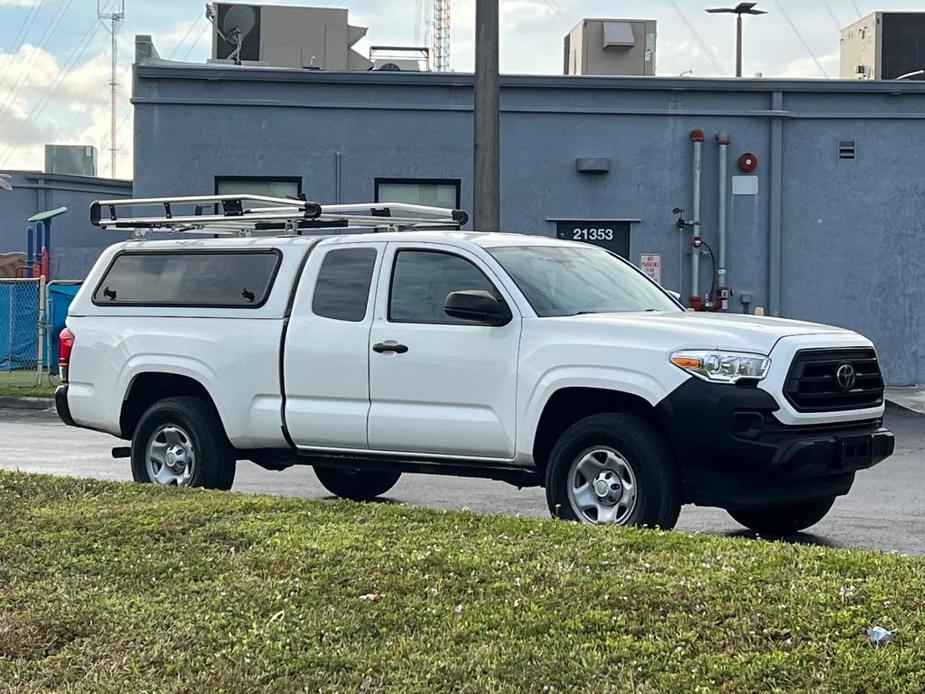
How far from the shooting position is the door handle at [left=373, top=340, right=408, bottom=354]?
28.0 feet

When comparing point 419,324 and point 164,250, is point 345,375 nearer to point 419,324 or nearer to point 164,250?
point 419,324

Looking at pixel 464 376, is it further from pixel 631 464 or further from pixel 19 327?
pixel 19 327

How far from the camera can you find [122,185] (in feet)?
126

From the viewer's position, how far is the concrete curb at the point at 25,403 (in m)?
19.2

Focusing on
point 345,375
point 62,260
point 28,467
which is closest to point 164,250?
point 345,375

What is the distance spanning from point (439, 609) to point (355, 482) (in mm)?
A: 5067

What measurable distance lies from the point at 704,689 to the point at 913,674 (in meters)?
0.70

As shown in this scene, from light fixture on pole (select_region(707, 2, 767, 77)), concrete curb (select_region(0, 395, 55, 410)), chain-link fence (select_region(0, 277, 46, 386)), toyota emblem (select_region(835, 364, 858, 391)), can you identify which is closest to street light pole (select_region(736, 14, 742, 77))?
light fixture on pole (select_region(707, 2, 767, 77))

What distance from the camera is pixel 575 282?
28.5ft

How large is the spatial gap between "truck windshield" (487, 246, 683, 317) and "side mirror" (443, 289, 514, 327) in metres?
0.19

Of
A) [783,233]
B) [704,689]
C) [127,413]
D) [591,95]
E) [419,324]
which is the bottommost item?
[704,689]

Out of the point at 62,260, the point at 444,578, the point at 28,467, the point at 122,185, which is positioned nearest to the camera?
the point at 444,578

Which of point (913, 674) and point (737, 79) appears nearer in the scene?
point (913, 674)

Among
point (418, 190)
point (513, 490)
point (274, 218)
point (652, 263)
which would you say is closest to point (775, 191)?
point (652, 263)
